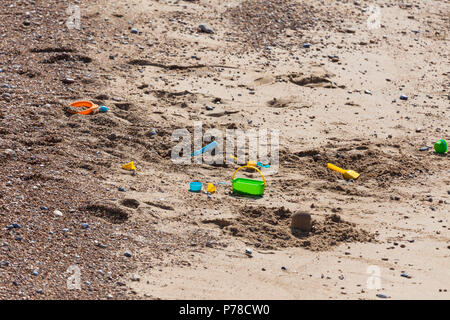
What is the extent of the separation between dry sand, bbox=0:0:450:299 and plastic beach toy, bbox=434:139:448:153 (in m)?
0.06

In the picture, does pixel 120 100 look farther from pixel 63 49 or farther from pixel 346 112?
pixel 346 112

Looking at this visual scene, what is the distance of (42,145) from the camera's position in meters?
6.18

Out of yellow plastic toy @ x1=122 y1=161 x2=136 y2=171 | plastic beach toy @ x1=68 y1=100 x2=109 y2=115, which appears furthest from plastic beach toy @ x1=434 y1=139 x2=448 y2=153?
plastic beach toy @ x1=68 y1=100 x2=109 y2=115

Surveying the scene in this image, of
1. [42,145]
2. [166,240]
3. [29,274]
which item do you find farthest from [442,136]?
[29,274]

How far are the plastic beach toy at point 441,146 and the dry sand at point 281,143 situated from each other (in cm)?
6

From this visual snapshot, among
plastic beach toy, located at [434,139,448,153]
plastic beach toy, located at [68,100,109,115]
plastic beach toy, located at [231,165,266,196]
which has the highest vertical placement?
plastic beach toy, located at [434,139,448,153]

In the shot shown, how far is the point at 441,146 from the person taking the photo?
22.8ft

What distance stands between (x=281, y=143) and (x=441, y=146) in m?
1.55

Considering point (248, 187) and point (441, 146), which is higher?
point (441, 146)

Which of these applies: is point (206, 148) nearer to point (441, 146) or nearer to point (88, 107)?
point (88, 107)

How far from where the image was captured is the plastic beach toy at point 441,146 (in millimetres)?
6945

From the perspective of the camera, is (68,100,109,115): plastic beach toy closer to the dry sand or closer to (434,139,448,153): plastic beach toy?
the dry sand

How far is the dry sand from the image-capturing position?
16.1 ft

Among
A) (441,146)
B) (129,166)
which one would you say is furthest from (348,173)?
(129,166)
